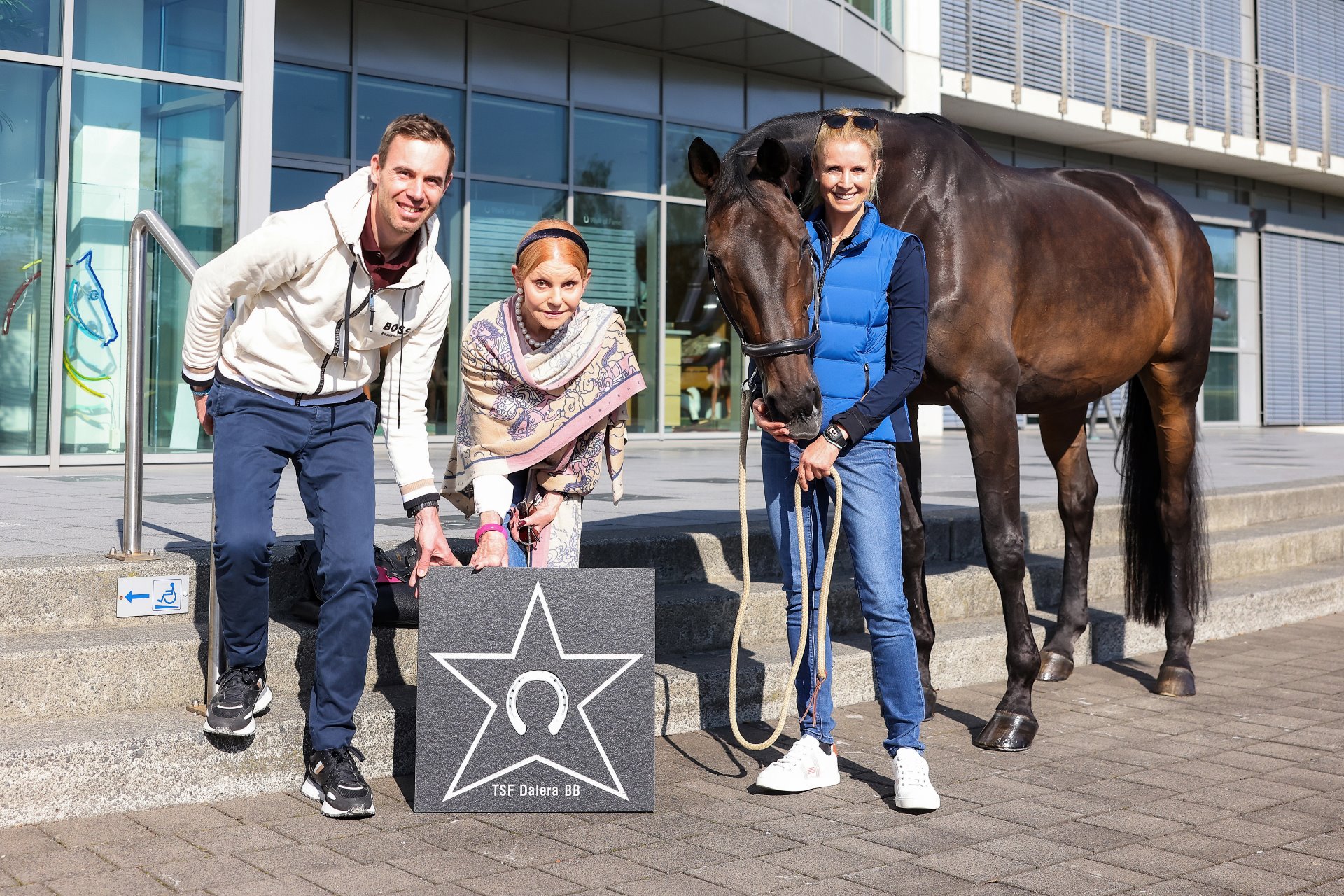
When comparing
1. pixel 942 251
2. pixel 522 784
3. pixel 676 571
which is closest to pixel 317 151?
pixel 676 571

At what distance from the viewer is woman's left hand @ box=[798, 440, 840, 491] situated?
12.1 ft

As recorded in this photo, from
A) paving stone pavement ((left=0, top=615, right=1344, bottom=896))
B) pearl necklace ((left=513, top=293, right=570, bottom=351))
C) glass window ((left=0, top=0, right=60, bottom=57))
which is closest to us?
paving stone pavement ((left=0, top=615, right=1344, bottom=896))

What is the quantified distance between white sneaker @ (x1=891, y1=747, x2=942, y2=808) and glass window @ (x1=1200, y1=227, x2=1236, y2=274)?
23930 mm

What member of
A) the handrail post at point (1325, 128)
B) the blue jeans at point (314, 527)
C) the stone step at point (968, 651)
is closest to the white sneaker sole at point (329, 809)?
the blue jeans at point (314, 527)

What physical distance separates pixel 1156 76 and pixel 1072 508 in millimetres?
18874

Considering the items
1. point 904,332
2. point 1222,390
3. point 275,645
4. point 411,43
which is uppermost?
point 411,43

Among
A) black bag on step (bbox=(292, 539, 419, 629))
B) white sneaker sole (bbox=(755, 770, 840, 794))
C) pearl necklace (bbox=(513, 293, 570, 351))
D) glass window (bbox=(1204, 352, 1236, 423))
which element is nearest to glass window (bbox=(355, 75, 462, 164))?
black bag on step (bbox=(292, 539, 419, 629))

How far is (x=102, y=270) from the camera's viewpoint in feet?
33.6

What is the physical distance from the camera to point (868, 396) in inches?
148

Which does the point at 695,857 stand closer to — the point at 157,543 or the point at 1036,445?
the point at 157,543

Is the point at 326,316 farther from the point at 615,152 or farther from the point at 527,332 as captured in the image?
the point at 615,152

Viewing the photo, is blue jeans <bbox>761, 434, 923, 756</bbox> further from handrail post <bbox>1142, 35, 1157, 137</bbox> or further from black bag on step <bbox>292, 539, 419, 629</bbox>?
handrail post <bbox>1142, 35, 1157, 137</bbox>

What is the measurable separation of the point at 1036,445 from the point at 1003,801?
13950 mm

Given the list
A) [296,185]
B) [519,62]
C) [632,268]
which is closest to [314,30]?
[296,185]
